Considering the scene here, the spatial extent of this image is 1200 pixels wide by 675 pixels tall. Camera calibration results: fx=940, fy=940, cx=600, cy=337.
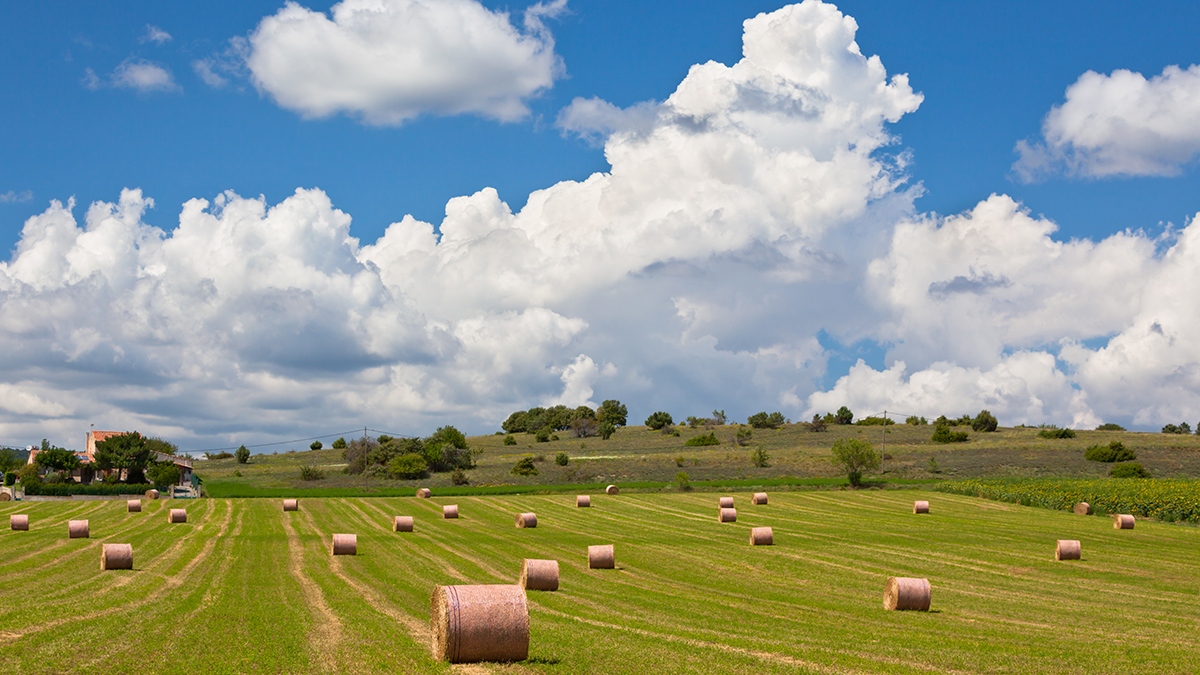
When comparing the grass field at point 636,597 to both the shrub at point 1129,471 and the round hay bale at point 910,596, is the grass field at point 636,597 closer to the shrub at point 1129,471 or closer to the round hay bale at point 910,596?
the round hay bale at point 910,596

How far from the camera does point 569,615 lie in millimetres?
20422

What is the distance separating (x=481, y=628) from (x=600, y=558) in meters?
15.7

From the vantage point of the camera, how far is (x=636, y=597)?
78.4 feet

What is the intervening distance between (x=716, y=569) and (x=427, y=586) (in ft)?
33.7

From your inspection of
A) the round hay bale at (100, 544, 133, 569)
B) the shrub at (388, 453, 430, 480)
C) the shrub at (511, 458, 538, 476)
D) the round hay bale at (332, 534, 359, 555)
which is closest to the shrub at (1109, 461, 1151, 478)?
the shrub at (511, 458, 538, 476)

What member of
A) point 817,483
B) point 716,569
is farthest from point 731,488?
point 716,569

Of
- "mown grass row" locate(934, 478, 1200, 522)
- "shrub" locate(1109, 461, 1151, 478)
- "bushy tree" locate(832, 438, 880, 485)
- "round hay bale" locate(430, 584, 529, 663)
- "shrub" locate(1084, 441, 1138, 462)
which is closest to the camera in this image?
"round hay bale" locate(430, 584, 529, 663)

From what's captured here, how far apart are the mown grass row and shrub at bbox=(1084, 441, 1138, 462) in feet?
68.8

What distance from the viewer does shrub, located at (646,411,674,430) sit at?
7377 inches

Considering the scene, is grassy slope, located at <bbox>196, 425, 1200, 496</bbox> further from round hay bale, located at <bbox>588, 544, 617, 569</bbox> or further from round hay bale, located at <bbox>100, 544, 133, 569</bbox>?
round hay bale, located at <bbox>588, 544, 617, 569</bbox>

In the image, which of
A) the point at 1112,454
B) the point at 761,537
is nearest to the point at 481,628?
the point at 761,537

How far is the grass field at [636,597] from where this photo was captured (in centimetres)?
1539

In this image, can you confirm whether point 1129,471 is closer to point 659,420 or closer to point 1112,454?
point 1112,454

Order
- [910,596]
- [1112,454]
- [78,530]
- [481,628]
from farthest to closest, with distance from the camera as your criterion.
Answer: [1112,454] < [78,530] < [910,596] < [481,628]
